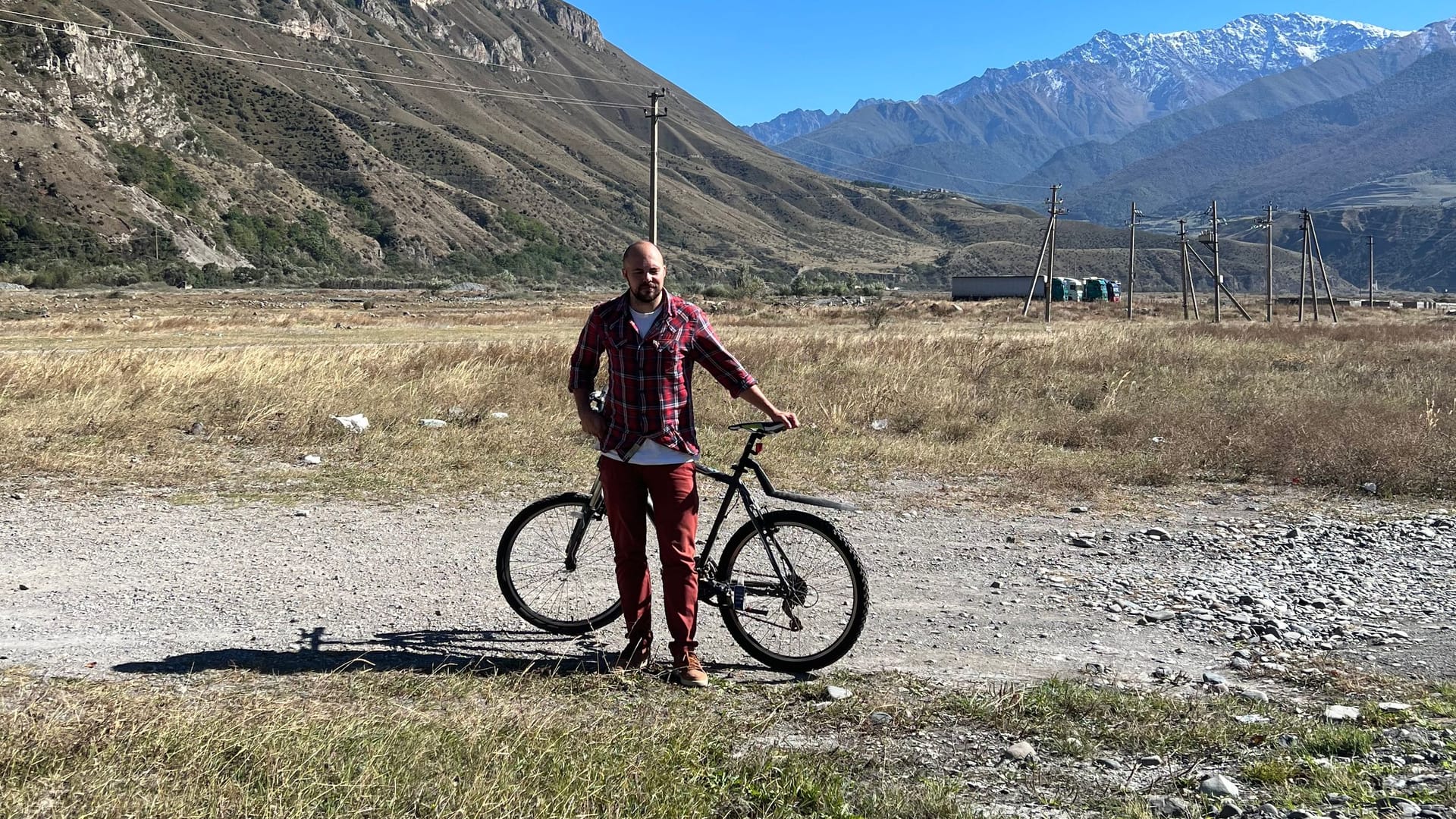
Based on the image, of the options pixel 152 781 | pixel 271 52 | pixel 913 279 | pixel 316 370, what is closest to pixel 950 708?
pixel 152 781

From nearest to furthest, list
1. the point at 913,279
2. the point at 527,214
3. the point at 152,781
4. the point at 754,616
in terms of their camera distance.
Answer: the point at 152,781 → the point at 754,616 → the point at 527,214 → the point at 913,279

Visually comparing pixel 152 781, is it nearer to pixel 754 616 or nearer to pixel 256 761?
pixel 256 761

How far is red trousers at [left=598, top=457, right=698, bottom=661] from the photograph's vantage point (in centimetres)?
504

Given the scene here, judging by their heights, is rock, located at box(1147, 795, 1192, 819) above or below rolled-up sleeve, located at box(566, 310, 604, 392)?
below

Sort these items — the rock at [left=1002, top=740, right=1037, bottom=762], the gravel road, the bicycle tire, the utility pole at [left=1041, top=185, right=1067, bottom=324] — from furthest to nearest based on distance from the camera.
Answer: the utility pole at [left=1041, top=185, right=1067, bottom=324] → the gravel road → the bicycle tire → the rock at [left=1002, top=740, right=1037, bottom=762]

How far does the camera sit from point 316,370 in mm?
15516

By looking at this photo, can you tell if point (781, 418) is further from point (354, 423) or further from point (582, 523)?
point (354, 423)

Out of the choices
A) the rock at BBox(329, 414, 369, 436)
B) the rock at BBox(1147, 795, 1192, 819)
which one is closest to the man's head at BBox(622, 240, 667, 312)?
the rock at BBox(1147, 795, 1192, 819)

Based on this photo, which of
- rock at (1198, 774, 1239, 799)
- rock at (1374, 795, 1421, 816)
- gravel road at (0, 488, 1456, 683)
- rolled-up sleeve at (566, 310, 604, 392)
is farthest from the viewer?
gravel road at (0, 488, 1456, 683)

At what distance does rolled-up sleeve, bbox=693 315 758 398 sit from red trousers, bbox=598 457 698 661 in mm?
484

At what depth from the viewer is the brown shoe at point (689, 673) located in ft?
16.4

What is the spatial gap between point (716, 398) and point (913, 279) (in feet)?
496

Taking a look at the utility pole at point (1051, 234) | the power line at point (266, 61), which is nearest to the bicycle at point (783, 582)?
the utility pole at point (1051, 234)

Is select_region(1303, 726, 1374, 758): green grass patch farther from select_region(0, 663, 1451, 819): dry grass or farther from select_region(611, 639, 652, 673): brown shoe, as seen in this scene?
select_region(611, 639, 652, 673): brown shoe
